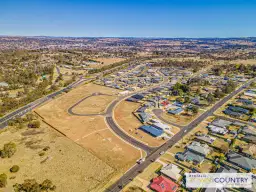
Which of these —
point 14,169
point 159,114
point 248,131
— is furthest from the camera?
point 159,114

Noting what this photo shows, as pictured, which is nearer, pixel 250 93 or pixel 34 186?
pixel 34 186

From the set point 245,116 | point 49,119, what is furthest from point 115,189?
point 245,116

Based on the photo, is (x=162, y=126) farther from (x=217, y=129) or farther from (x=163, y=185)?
(x=163, y=185)

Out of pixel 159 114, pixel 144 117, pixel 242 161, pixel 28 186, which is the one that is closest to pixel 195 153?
pixel 242 161

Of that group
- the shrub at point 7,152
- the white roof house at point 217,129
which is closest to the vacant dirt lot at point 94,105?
the shrub at point 7,152

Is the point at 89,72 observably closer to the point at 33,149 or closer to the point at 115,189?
the point at 33,149

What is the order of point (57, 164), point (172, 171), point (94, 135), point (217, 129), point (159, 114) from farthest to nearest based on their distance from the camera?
1. point (159, 114)
2. point (217, 129)
3. point (94, 135)
4. point (57, 164)
5. point (172, 171)

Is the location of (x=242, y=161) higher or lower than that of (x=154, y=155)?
higher
